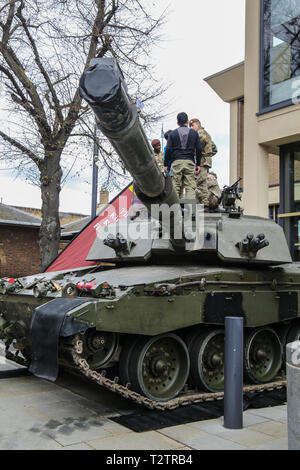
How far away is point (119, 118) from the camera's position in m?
4.18

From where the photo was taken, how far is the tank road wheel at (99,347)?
19.6 ft

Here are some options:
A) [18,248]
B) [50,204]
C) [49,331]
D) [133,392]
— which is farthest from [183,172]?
[18,248]

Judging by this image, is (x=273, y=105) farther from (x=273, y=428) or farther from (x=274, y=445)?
(x=274, y=445)

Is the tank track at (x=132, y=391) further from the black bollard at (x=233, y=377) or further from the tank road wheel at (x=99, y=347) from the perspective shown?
the black bollard at (x=233, y=377)

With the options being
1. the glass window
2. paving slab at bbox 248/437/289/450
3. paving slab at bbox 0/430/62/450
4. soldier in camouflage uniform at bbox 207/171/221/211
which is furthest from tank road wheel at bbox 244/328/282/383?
the glass window

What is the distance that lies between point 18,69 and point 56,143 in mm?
1959

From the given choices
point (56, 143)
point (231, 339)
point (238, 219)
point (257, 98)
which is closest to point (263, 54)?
point (257, 98)

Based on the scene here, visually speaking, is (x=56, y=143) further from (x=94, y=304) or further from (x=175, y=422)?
(x=175, y=422)

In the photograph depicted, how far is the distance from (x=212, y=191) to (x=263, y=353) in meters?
3.21

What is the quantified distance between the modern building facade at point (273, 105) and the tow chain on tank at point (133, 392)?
676 cm

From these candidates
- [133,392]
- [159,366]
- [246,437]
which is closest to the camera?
[246,437]

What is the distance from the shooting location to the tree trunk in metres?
12.3

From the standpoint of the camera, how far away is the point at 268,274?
7691mm

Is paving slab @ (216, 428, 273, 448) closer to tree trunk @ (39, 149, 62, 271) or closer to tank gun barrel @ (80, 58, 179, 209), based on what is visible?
tank gun barrel @ (80, 58, 179, 209)
